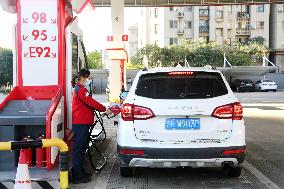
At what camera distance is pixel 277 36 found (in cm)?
7900

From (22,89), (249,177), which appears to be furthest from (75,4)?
(249,177)

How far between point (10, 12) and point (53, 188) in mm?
3231

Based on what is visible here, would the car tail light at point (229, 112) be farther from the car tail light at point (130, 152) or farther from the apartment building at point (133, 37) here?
the apartment building at point (133, 37)

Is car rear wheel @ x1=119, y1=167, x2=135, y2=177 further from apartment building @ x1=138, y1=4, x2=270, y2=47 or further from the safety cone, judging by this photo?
apartment building @ x1=138, y1=4, x2=270, y2=47

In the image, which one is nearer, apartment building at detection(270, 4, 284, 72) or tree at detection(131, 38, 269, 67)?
tree at detection(131, 38, 269, 67)

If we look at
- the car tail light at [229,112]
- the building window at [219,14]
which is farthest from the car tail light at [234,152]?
the building window at [219,14]

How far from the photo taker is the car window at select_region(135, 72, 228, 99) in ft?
22.4

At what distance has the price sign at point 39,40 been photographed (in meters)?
7.68

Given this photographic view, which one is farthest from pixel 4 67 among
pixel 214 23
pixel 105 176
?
pixel 105 176

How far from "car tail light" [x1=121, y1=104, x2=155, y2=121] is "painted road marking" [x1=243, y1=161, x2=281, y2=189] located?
199 centimetres

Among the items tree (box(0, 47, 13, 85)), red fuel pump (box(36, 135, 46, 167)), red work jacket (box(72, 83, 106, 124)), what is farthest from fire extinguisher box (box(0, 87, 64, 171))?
tree (box(0, 47, 13, 85))

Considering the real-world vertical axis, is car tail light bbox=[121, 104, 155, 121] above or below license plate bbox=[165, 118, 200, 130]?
above

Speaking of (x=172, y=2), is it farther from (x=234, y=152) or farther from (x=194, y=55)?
(x=194, y=55)

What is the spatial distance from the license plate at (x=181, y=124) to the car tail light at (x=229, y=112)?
0.30 metres
